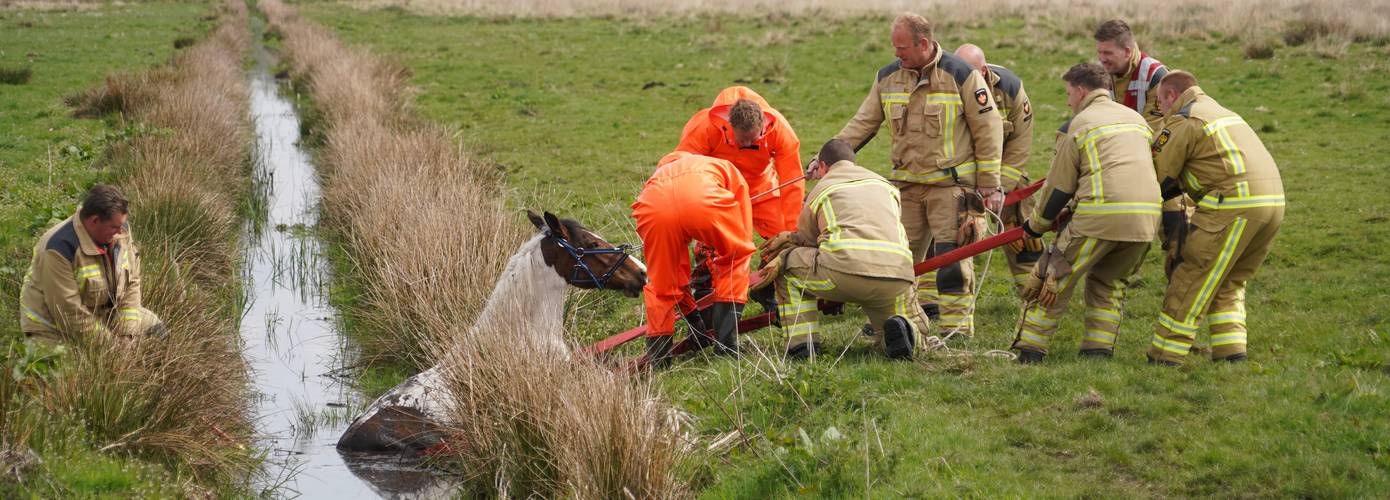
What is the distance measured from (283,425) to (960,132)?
522 centimetres

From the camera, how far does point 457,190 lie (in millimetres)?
11453

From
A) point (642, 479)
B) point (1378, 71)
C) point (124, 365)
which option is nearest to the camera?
point (642, 479)

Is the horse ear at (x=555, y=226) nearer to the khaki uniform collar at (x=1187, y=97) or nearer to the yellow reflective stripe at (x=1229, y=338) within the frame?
the khaki uniform collar at (x=1187, y=97)

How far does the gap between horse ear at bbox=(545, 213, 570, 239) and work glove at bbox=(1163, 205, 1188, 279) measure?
12.6ft

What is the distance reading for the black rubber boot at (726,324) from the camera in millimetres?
7770

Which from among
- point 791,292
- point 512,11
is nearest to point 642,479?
point 791,292

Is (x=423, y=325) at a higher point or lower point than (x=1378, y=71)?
lower

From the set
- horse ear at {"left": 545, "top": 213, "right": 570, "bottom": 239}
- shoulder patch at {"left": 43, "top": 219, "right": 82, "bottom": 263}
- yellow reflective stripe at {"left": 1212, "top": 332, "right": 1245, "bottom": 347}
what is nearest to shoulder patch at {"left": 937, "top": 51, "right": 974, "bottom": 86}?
yellow reflective stripe at {"left": 1212, "top": 332, "right": 1245, "bottom": 347}

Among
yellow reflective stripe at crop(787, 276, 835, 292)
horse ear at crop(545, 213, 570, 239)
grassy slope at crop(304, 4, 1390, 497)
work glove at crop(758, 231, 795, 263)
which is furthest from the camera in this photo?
work glove at crop(758, 231, 795, 263)

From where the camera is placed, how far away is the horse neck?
713 centimetres

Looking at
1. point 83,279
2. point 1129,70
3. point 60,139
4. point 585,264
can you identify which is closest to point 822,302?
point 585,264

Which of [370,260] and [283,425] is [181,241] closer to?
[370,260]

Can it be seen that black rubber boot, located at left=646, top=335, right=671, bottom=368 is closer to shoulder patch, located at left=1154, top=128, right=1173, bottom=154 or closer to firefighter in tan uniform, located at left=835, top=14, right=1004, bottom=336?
firefighter in tan uniform, located at left=835, top=14, right=1004, bottom=336

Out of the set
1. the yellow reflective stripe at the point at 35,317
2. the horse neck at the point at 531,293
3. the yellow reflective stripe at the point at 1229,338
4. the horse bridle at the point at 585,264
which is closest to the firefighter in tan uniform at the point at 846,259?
the horse bridle at the point at 585,264
